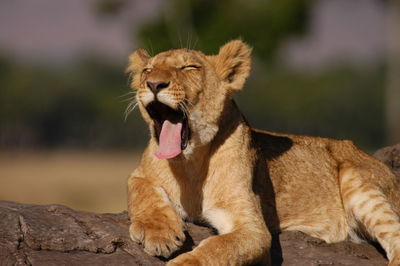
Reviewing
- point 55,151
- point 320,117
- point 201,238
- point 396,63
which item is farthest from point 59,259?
point 320,117

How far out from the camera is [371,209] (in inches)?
260

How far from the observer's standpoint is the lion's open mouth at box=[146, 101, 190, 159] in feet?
18.8

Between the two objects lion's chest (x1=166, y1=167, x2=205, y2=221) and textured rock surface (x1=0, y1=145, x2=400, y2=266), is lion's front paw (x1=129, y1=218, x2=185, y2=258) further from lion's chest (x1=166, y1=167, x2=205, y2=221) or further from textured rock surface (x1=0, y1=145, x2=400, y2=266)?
lion's chest (x1=166, y1=167, x2=205, y2=221)

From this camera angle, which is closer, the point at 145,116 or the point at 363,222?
the point at 145,116

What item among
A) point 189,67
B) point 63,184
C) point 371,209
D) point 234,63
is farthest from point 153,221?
point 63,184

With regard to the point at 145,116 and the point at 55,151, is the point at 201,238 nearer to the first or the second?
the point at 145,116

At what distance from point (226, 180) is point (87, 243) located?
3.68ft

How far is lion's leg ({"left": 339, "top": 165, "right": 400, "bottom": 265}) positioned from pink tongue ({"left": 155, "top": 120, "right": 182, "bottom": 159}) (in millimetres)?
1794

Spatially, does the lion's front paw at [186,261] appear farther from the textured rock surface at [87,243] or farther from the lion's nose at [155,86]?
the lion's nose at [155,86]

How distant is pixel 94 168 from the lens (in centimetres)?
3806

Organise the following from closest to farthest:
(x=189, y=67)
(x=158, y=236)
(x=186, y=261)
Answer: (x=186, y=261) → (x=158, y=236) → (x=189, y=67)

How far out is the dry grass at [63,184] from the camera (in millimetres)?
20594

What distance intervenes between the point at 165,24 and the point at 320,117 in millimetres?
38578

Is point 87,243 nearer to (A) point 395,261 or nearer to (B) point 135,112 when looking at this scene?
(A) point 395,261
